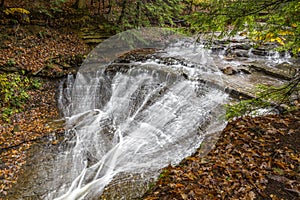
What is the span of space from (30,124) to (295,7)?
797 cm

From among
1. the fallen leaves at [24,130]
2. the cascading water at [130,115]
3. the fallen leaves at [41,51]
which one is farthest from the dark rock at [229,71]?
the fallen leaves at [24,130]

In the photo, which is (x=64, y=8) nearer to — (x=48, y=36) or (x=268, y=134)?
(x=48, y=36)

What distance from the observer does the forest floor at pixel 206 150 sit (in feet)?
12.8

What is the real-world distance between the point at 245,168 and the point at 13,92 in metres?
8.20

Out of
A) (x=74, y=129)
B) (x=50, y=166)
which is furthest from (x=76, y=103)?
(x=50, y=166)

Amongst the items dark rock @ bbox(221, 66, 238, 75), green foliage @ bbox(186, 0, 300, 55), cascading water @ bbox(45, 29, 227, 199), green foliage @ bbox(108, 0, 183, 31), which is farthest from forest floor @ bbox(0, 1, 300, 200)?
green foliage @ bbox(108, 0, 183, 31)

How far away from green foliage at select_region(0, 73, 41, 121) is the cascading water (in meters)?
1.43

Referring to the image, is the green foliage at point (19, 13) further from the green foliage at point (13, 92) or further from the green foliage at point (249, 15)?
the green foliage at point (249, 15)

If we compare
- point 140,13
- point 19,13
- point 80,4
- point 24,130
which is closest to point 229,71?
point 140,13

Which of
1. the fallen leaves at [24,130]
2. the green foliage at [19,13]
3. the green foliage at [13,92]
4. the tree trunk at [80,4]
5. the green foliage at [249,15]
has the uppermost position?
the tree trunk at [80,4]

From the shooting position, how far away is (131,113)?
7.95 m

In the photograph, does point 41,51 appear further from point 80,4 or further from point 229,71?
point 229,71

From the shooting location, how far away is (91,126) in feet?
24.2

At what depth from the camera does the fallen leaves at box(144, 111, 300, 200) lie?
3.79 m
